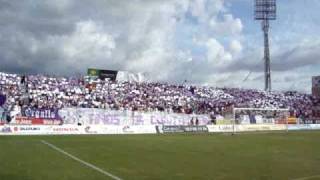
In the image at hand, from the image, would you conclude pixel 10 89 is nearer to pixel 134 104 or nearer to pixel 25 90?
pixel 25 90

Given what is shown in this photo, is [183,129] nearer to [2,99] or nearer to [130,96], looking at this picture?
[130,96]

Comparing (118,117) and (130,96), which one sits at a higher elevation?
→ (130,96)

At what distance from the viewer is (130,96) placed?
8000 centimetres

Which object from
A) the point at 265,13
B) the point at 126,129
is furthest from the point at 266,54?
the point at 126,129

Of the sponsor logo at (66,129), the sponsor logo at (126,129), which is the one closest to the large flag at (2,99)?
the sponsor logo at (66,129)

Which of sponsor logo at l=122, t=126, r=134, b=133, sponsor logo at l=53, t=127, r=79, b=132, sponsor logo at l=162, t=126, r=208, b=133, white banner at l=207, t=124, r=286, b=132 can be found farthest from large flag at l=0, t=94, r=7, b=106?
white banner at l=207, t=124, r=286, b=132

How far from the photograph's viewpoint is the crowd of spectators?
68250 mm

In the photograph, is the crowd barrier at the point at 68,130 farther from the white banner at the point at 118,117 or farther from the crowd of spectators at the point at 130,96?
the crowd of spectators at the point at 130,96

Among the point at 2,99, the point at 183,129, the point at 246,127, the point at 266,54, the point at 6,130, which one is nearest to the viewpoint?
the point at 6,130

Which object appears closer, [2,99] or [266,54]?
[2,99]

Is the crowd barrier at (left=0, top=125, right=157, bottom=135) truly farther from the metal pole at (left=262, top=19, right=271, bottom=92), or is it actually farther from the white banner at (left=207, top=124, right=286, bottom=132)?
the metal pole at (left=262, top=19, right=271, bottom=92)

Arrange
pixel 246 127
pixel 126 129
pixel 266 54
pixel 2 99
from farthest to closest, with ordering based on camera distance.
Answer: pixel 266 54 < pixel 246 127 < pixel 126 129 < pixel 2 99

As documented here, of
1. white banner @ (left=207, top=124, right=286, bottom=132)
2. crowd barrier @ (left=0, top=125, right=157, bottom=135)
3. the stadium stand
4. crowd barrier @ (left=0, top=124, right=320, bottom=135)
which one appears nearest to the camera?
crowd barrier @ (left=0, top=125, right=157, bottom=135)

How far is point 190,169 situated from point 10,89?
48684 millimetres
